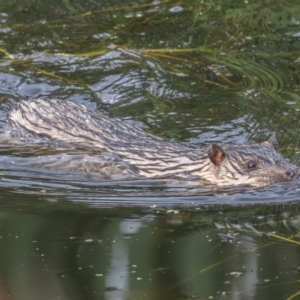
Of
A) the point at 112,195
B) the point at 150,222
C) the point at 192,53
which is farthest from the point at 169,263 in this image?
the point at 192,53

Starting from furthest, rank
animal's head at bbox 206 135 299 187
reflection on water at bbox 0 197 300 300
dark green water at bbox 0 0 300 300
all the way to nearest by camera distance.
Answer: animal's head at bbox 206 135 299 187
dark green water at bbox 0 0 300 300
reflection on water at bbox 0 197 300 300

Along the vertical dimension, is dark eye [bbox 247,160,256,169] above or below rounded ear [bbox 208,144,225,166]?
below

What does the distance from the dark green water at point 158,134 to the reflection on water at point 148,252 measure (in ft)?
0.04

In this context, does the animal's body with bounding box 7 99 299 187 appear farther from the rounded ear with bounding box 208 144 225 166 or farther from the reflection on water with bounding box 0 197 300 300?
the reflection on water with bounding box 0 197 300 300

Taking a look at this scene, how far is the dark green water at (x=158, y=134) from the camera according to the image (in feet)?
16.9

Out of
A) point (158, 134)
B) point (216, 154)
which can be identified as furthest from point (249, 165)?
point (158, 134)

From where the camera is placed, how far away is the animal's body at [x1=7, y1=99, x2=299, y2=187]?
22.2ft

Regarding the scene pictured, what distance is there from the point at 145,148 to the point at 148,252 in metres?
1.98

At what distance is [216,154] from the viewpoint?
22.3 ft

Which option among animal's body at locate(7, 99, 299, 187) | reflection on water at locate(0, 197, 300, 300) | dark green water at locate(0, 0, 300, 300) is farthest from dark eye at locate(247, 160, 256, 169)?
reflection on water at locate(0, 197, 300, 300)

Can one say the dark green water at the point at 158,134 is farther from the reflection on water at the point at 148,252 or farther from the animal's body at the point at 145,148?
the animal's body at the point at 145,148

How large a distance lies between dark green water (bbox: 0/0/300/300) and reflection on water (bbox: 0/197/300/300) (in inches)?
0.5

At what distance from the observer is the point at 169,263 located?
5.30 meters

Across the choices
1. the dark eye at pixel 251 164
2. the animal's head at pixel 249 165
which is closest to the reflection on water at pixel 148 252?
the animal's head at pixel 249 165
